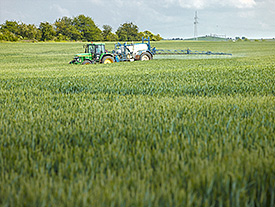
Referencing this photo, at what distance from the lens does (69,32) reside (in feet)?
361

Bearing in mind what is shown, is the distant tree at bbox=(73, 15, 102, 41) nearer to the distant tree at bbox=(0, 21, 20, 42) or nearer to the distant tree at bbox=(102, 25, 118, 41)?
the distant tree at bbox=(102, 25, 118, 41)

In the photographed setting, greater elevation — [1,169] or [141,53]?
[141,53]

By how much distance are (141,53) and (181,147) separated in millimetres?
25158

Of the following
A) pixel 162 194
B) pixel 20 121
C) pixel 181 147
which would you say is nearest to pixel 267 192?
pixel 162 194

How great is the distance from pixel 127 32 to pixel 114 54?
4065 inches

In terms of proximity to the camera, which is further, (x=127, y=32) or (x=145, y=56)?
(x=127, y=32)

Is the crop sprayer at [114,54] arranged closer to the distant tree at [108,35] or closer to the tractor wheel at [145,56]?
the tractor wheel at [145,56]

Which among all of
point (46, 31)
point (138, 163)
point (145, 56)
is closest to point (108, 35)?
point (46, 31)

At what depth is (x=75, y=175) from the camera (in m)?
2.83

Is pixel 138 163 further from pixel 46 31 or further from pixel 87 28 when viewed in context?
pixel 87 28

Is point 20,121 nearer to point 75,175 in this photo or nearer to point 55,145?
point 55,145

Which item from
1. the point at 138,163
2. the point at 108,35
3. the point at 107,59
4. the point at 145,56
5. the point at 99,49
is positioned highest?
the point at 108,35

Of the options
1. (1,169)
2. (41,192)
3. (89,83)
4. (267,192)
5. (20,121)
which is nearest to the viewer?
(41,192)

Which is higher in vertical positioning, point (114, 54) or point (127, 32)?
point (127, 32)
